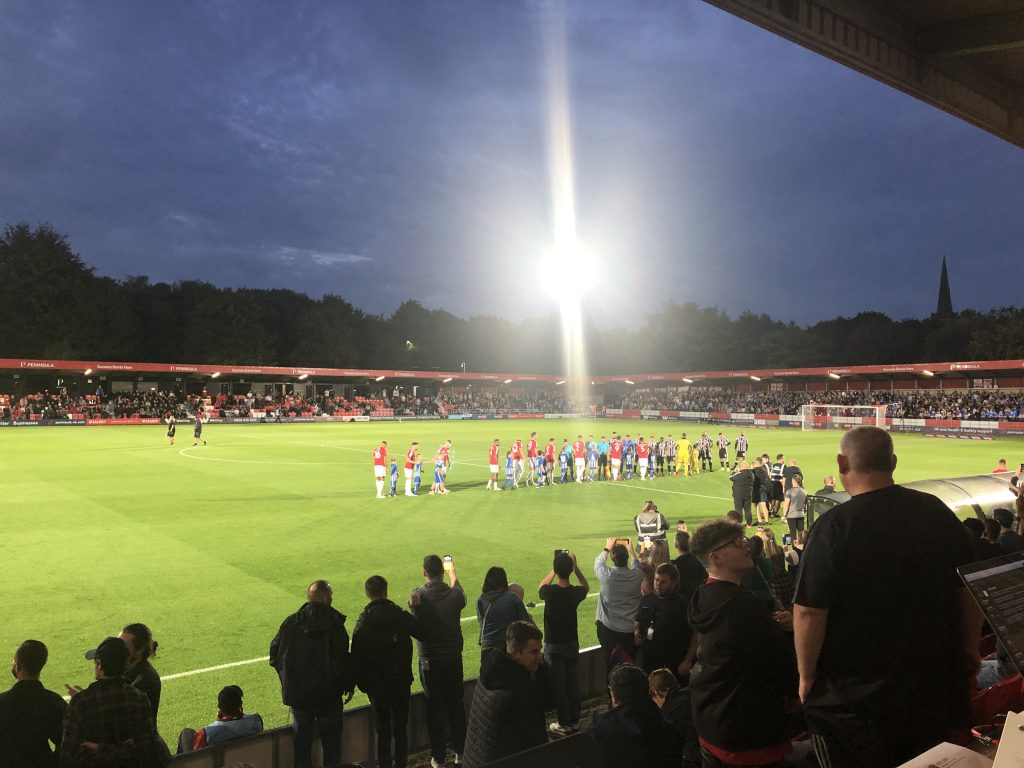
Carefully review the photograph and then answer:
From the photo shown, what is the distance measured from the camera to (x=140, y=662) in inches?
213

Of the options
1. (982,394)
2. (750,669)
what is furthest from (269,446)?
(982,394)

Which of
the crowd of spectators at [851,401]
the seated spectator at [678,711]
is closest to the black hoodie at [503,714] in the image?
the seated spectator at [678,711]

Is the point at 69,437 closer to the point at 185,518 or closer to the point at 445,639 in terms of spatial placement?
the point at 185,518

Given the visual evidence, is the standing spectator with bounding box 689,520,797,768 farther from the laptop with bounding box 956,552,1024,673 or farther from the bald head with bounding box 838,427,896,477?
the laptop with bounding box 956,552,1024,673

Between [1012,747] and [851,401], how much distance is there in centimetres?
7223

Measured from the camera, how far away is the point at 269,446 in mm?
38500

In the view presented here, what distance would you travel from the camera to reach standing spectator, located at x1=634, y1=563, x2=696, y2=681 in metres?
5.56

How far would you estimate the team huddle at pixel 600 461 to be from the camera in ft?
82.3

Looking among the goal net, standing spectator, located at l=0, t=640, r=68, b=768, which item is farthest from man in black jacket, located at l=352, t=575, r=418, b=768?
the goal net

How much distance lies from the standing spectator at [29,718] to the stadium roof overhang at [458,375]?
6039 centimetres

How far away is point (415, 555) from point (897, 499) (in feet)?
41.5

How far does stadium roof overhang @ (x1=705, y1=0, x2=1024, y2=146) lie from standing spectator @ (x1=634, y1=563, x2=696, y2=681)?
5.28 m

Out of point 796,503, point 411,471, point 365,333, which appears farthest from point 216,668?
point 365,333

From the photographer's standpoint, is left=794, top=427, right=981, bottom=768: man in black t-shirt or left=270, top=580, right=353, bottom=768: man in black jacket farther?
left=270, top=580, right=353, bottom=768: man in black jacket
